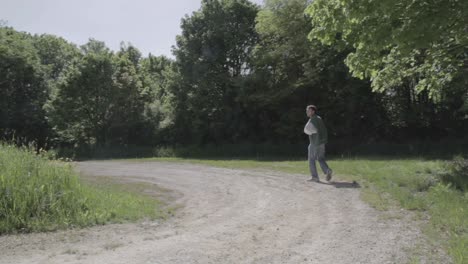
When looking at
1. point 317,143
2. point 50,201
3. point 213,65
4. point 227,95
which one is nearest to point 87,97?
point 213,65

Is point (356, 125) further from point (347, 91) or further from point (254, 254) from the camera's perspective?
point (254, 254)

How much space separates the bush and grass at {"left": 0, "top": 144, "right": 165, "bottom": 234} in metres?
6.29

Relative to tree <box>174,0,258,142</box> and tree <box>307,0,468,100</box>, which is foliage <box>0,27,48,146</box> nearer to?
tree <box>174,0,258,142</box>

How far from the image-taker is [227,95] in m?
29.2

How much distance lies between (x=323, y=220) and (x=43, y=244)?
4.33 metres

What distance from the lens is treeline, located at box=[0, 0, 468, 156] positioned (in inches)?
1016

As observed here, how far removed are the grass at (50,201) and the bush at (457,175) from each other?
6.29 meters

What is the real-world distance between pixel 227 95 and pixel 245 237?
2371 centimetres

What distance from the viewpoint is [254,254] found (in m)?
5.10

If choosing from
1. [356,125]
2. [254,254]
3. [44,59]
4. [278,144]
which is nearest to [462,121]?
[356,125]

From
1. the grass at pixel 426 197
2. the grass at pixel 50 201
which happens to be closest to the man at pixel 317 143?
the grass at pixel 426 197

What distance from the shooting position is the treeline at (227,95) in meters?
A: 25.8

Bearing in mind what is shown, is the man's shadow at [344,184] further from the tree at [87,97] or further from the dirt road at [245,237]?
the tree at [87,97]

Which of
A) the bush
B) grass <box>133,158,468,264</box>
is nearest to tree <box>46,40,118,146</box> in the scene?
grass <box>133,158,468,264</box>
